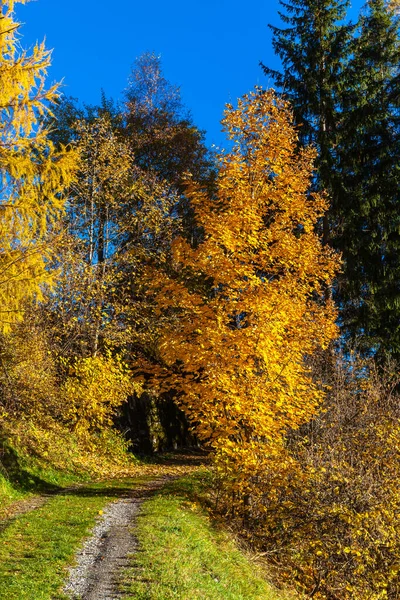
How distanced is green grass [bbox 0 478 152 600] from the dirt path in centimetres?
19

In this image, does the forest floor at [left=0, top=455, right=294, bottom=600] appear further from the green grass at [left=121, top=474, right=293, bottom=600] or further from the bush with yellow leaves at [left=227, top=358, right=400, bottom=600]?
the bush with yellow leaves at [left=227, top=358, right=400, bottom=600]

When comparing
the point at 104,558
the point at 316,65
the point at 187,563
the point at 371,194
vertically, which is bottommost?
the point at 187,563

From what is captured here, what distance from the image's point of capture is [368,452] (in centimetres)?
1170

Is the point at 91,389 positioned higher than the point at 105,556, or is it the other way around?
the point at 91,389

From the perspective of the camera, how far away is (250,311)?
1143 centimetres

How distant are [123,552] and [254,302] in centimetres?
542

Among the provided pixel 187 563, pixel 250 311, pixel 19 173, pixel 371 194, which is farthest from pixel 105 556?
pixel 371 194

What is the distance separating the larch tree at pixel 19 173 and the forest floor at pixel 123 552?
4136 millimetres

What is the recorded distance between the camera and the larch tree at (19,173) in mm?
9609

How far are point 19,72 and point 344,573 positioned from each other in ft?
37.4

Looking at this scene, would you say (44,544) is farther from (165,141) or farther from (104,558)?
(165,141)

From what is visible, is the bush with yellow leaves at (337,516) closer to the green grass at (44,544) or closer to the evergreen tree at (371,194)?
the green grass at (44,544)

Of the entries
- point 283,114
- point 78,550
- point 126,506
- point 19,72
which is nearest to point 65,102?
point 283,114

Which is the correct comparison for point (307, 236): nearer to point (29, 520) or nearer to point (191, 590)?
point (191, 590)
